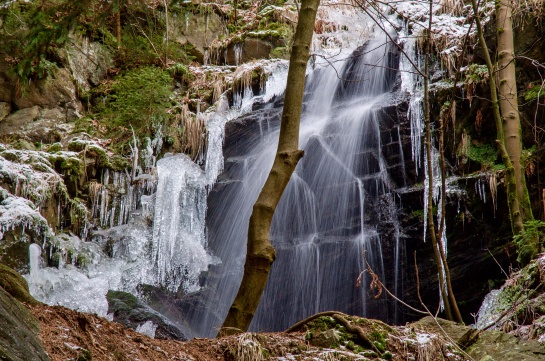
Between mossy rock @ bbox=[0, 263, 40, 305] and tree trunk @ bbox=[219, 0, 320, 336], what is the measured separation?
3.63 ft

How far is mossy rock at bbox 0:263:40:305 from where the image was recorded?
295 centimetres

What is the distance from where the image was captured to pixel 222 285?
909 cm

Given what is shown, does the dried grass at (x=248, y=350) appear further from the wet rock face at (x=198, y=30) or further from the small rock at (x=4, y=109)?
the wet rock face at (x=198, y=30)

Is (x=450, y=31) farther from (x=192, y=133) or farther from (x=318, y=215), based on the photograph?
(x=192, y=133)

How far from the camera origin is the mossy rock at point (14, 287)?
2951 mm

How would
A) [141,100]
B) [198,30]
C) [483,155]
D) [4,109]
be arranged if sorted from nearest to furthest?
[483,155] → [4,109] → [141,100] → [198,30]

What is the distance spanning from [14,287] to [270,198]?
1558mm

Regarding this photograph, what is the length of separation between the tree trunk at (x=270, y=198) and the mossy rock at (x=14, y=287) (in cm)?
111

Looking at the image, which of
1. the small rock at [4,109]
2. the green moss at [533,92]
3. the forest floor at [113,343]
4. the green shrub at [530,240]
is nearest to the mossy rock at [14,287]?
the forest floor at [113,343]

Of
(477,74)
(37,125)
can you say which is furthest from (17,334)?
(37,125)

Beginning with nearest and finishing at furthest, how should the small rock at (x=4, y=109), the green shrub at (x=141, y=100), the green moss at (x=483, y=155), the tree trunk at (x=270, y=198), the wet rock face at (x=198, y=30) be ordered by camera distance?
the tree trunk at (x=270, y=198) → the green moss at (x=483, y=155) → the small rock at (x=4, y=109) → the green shrub at (x=141, y=100) → the wet rock face at (x=198, y=30)

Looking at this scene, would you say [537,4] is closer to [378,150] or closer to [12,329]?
[378,150]

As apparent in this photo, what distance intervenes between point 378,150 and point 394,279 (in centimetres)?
228

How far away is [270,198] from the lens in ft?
10.8
